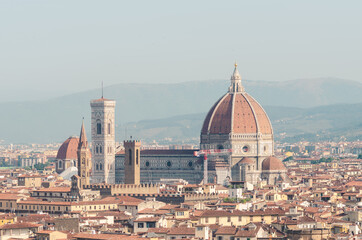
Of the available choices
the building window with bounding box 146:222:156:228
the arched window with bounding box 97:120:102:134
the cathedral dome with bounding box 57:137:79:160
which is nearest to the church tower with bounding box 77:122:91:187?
the arched window with bounding box 97:120:102:134

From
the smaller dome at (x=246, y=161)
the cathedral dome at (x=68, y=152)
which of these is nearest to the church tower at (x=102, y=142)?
the smaller dome at (x=246, y=161)

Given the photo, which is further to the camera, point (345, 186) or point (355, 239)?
point (345, 186)

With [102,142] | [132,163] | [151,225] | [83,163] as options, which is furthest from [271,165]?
[151,225]

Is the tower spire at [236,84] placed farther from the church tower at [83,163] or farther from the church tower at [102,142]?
the church tower at [83,163]

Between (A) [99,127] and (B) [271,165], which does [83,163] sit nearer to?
(B) [271,165]

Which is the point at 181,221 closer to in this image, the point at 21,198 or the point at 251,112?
the point at 21,198

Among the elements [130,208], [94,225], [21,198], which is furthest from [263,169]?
[94,225]
